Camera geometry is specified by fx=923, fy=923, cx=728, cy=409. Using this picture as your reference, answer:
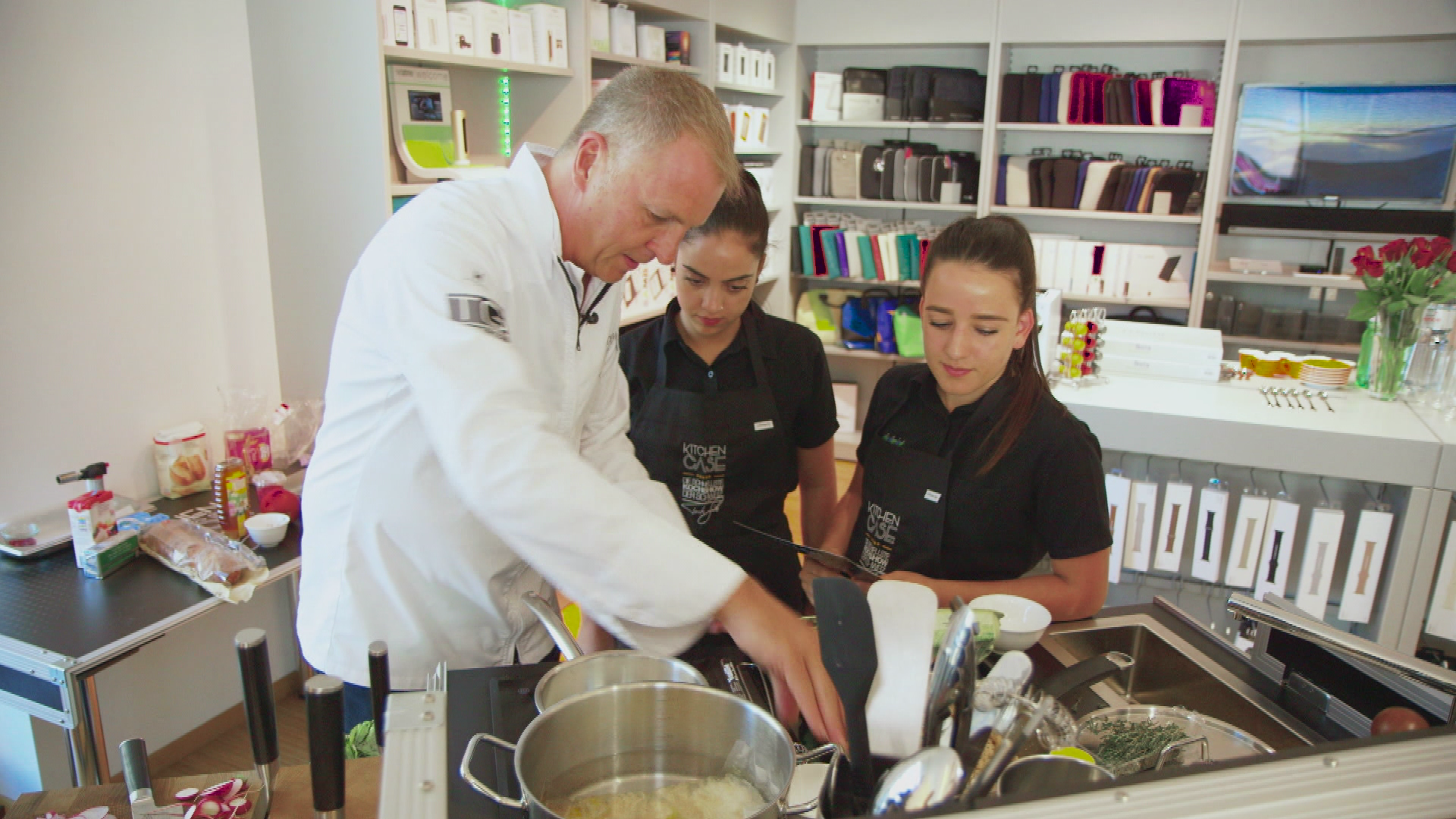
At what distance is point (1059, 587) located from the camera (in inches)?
55.4

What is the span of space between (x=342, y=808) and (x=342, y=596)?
57cm

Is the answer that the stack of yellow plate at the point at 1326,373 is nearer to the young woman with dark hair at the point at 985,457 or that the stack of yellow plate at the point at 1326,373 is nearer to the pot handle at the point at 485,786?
the young woman with dark hair at the point at 985,457

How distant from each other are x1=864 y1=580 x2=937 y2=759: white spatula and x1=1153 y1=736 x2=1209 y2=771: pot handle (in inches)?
15.3

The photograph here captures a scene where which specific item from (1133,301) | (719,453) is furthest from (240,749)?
(1133,301)

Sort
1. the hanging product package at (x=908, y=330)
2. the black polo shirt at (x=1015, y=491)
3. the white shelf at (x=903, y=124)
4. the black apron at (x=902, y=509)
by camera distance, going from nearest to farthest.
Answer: the black polo shirt at (x=1015, y=491)
the black apron at (x=902, y=509)
the white shelf at (x=903, y=124)
the hanging product package at (x=908, y=330)

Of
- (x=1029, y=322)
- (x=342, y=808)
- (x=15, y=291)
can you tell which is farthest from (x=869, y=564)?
(x=15, y=291)

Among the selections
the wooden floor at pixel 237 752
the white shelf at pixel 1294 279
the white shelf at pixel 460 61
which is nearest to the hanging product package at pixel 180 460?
the wooden floor at pixel 237 752

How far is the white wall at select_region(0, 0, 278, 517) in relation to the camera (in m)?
2.08

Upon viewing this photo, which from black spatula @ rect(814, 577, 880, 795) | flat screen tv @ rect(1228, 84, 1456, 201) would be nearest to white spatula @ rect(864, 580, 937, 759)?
black spatula @ rect(814, 577, 880, 795)

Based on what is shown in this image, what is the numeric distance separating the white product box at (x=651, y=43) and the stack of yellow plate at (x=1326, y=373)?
268 centimetres

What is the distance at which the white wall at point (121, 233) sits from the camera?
2.08 meters

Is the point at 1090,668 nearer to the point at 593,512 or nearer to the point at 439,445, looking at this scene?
the point at 593,512

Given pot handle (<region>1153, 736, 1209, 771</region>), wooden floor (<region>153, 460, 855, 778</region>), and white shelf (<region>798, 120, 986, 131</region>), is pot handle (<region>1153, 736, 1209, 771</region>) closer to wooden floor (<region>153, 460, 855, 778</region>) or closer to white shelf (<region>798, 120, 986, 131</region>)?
wooden floor (<region>153, 460, 855, 778</region>)

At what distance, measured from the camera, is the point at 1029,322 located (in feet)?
5.25
